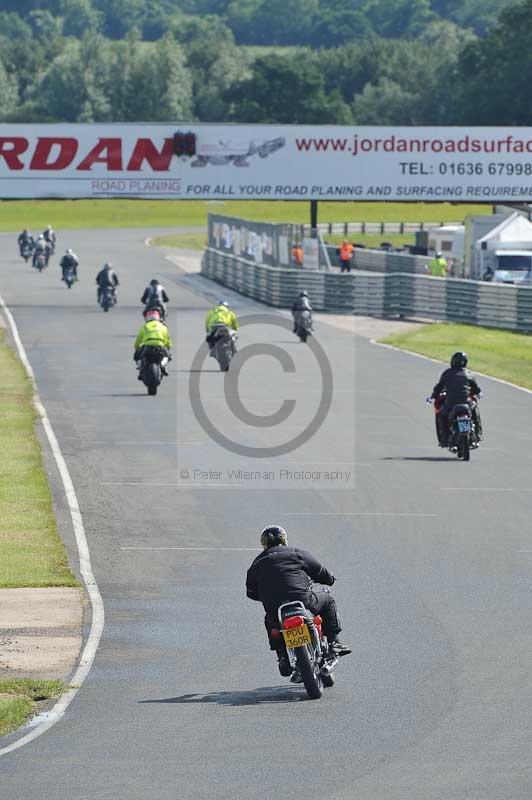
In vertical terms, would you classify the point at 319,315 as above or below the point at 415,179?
below

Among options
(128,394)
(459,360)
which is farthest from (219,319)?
(459,360)

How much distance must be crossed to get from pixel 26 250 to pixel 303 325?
128ft

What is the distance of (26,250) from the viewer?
78750 millimetres

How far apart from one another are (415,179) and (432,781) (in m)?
50.2

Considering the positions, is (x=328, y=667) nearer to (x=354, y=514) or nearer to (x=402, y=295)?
(x=354, y=514)

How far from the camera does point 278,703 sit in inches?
467

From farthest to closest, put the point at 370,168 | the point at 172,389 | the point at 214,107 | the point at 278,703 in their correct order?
1. the point at 214,107
2. the point at 370,168
3. the point at 172,389
4. the point at 278,703

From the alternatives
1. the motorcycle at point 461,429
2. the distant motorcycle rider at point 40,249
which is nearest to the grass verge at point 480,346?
the motorcycle at point 461,429

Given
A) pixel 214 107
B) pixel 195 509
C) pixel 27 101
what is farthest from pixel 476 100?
pixel 195 509

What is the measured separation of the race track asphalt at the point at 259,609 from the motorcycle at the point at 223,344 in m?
1.51

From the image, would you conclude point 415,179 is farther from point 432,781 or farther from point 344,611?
point 432,781

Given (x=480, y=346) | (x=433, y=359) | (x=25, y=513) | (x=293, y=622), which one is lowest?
(x=480, y=346)

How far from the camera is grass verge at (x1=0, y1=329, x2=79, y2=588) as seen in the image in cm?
1659

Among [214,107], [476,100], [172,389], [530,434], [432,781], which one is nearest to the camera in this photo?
[432,781]
